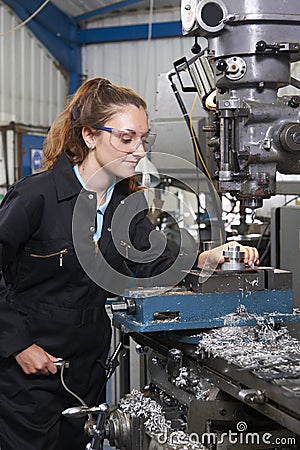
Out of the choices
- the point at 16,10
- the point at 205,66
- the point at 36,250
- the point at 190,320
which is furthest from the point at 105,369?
the point at 16,10

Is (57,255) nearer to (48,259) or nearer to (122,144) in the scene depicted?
(48,259)

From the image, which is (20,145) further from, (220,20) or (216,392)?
(216,392)

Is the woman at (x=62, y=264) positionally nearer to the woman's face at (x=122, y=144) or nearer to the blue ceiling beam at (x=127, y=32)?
the woman's face at (x=122, y=144)

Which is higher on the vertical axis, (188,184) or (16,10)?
(16,10)

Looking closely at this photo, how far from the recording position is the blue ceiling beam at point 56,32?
4.14 meters

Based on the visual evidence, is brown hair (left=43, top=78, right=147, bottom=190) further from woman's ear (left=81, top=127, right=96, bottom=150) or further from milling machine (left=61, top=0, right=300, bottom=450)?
milling machine (left=61, top=0, right=300, bottom=450)

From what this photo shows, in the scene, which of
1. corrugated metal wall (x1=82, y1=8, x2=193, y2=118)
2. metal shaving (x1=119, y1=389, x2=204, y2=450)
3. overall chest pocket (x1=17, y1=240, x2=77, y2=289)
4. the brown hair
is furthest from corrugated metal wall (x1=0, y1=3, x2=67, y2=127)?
metal shaving (x1=119, y1=389, x2=204, y2=450)

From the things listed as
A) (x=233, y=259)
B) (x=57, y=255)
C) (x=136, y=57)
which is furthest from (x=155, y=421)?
(x=136, y=57)

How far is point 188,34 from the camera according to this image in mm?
1375

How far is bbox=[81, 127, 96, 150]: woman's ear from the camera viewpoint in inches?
58.4

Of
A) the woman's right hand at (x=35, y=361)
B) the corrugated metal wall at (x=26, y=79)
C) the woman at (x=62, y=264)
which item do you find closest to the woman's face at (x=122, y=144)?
the woman at (x=62, y=264)

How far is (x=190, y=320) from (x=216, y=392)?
160mm

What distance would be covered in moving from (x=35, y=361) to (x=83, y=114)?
0.54 m

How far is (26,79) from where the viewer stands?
4332 millimetres
